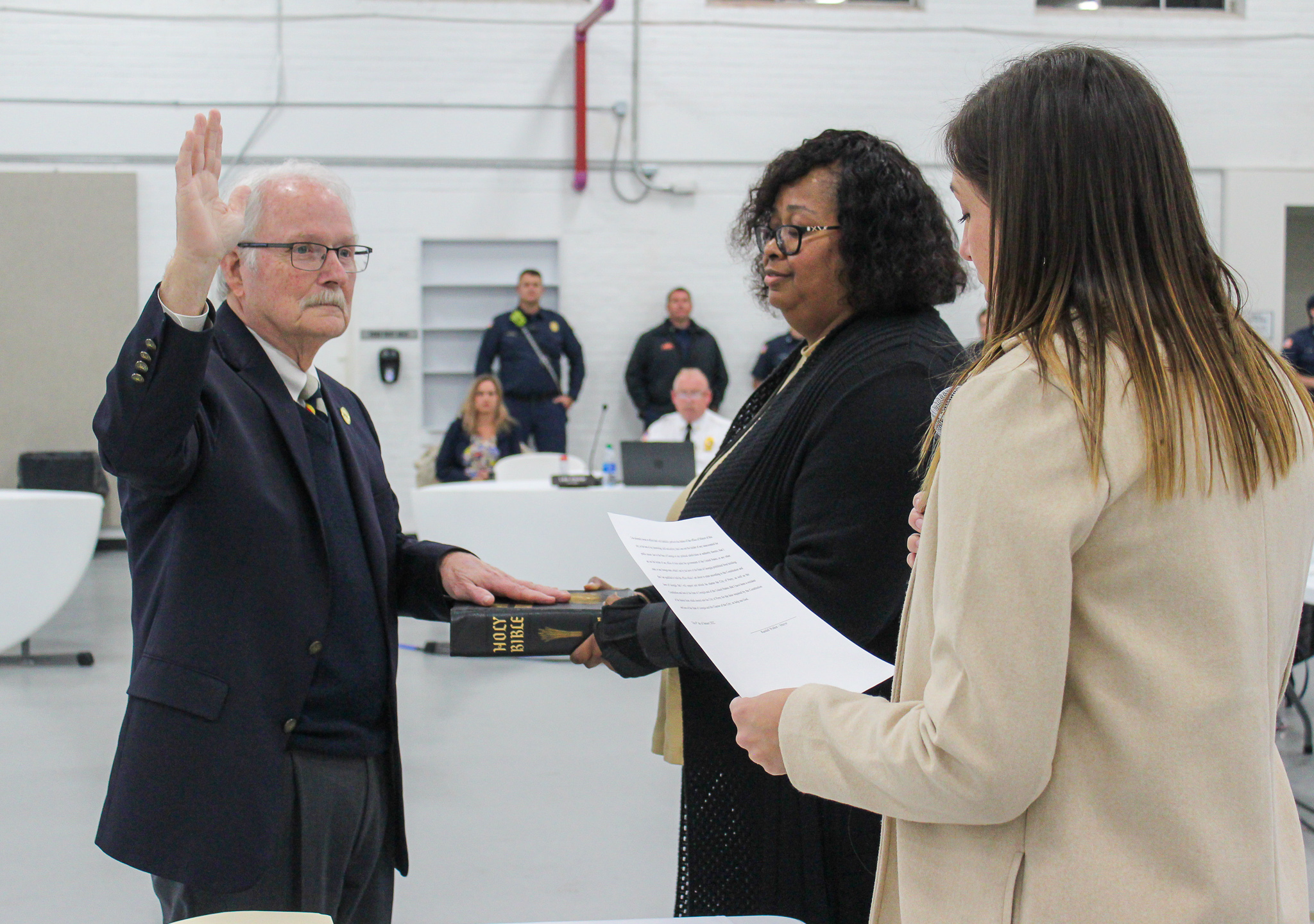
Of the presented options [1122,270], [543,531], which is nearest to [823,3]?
[543,531]

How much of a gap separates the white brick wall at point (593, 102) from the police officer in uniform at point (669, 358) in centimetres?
27

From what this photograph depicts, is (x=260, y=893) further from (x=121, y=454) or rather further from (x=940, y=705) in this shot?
(x=940, y=705)

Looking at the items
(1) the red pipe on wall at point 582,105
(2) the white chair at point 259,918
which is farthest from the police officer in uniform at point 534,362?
(2) the white chair at point 259,918

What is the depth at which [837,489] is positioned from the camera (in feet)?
4.70

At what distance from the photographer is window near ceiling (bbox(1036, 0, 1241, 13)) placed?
8742mm

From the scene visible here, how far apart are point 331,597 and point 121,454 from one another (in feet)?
1.14

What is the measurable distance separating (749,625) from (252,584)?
2.20 ft

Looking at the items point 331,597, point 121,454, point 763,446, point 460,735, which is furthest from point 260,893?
point 460,735

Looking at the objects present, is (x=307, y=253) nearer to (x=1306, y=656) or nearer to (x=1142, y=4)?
(x=1306, y=656)

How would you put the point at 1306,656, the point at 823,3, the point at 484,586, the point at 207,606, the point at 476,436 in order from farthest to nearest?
the point at 823,3
the point at 476,436
the point at 1306,656
the point at 484,586
the point at 207,606

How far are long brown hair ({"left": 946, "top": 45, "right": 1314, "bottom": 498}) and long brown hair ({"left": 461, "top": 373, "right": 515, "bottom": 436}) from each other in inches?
230

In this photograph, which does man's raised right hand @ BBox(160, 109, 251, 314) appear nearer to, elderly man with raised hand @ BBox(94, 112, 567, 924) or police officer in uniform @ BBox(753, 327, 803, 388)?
elderly man with raised hand @ BBox(94, 112, 567, 924)

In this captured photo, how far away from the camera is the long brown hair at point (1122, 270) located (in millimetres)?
761

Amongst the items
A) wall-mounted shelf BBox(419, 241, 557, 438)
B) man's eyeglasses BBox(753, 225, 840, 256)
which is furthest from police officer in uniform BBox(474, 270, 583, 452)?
man's eyeglasses BBox(753, 225, 840, 256)
